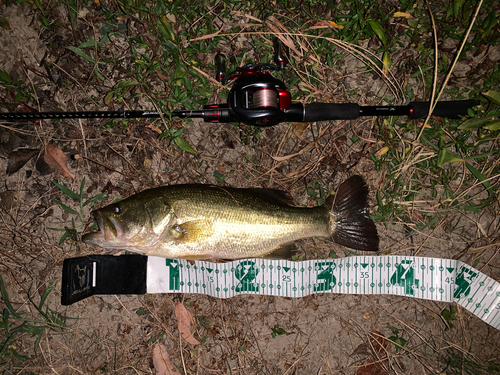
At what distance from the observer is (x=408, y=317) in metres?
3.33

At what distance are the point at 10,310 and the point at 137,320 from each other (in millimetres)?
1305

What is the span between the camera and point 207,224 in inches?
109

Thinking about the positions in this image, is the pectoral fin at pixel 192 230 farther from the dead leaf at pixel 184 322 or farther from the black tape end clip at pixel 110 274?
the dead leaf at pixel 184 322

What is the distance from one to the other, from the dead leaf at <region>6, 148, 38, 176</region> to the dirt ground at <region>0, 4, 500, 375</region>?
5 centimetres

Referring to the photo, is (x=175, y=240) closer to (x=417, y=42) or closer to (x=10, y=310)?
(x=10, y=310)

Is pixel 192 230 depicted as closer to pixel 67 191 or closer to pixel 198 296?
pixel 198 296

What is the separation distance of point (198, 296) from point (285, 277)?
0.95 m

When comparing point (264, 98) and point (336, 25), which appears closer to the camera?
point (264, 98)

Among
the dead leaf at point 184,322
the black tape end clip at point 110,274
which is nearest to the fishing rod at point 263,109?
the black tape end clip at point 110,274

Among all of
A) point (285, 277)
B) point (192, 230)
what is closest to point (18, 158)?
point (192, 230)

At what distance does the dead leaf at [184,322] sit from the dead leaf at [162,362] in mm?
282

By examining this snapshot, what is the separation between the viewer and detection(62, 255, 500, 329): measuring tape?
3141 millimetres

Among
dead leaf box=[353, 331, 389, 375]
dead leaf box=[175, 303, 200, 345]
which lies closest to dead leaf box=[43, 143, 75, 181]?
dead leaf box=[175, 303, 200, 345]

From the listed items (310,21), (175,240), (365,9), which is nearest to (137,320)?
(175,240)
